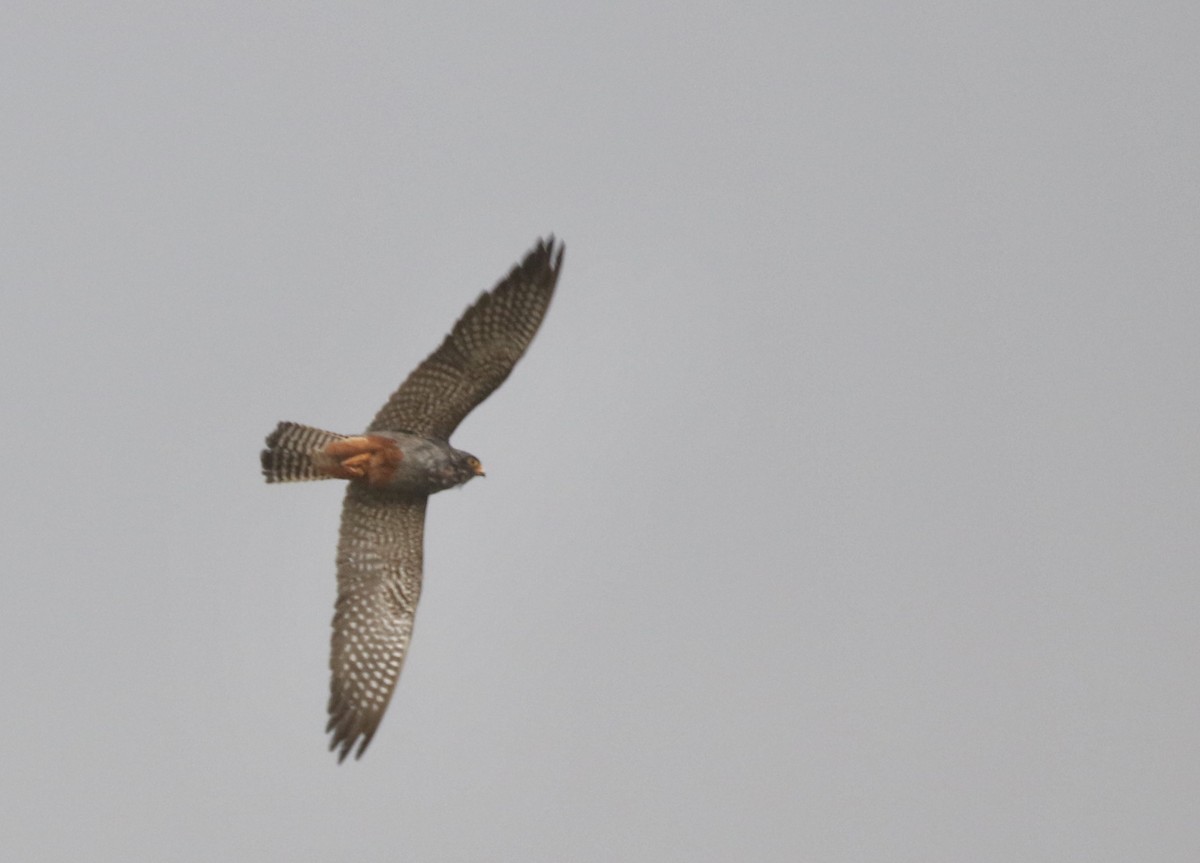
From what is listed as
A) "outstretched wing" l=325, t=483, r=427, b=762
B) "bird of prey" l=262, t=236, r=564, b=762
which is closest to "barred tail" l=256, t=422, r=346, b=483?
"bird of prey" l=262, t=236, r=564, b=762

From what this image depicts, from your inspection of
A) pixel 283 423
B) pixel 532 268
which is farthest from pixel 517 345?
pixel 283 423

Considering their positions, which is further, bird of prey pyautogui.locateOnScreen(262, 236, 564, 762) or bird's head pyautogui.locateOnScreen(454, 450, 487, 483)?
bird's head pyautogui.locateOnScreen(454, 450, 487, 483)

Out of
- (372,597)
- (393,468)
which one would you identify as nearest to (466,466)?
(393,468)

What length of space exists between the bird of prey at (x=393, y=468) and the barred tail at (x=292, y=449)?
1 cm

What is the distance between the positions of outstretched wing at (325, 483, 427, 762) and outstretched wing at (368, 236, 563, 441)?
1173 mm

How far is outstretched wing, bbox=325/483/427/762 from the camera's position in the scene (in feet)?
83.3

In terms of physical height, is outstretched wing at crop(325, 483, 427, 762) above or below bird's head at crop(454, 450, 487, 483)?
below

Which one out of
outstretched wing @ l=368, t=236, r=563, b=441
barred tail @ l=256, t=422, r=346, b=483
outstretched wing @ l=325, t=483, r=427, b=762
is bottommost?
outstretched wing @ l=325, t=483, r=427, b=762

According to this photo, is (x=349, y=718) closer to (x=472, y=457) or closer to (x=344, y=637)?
(x=344, y=637)

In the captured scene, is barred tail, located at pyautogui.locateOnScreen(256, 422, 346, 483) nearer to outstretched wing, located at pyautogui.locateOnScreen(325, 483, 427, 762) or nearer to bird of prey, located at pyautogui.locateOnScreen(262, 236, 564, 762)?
bird of prey, located at pyautogui.locateOnScreen(262, 236, 564, 762)

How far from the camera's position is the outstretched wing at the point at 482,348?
2530 centimetres

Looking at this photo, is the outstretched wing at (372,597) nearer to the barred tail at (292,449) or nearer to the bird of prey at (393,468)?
the bird of prey at (393,468)

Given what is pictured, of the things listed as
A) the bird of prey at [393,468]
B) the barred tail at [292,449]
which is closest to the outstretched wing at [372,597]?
the bird of prey at [393,468]

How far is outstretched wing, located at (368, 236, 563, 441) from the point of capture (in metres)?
25.3
